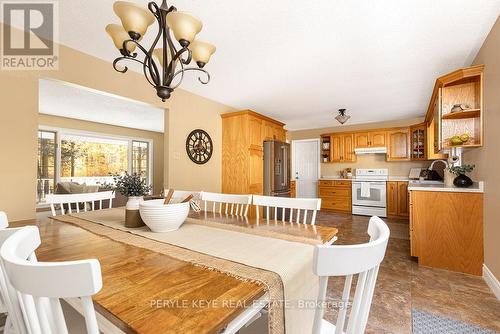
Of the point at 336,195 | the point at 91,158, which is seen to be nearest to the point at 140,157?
the point at 91,158

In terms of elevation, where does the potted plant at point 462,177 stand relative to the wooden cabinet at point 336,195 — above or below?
above

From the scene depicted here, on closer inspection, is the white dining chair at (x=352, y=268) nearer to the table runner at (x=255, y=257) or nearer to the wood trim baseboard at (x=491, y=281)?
the table runner at (x=255, y=257)

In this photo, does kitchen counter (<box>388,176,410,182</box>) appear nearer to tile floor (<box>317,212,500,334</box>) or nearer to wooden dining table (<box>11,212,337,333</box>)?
tile floor (<box>317,212,500,334</box>)

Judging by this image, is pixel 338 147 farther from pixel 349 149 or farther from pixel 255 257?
pixel 255 257

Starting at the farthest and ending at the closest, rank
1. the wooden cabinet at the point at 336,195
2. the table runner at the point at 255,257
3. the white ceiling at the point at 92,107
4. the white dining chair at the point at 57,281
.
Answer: the wooden cabinet at the point at 336,195 < the white ceiling at the point at 92,107 < the table runner at the point at 255,257 < the white dining chair at the point at 57,281

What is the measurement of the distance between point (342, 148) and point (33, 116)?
589cm

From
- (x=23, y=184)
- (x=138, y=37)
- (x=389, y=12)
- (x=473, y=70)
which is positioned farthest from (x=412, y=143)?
(x=23, y=184)

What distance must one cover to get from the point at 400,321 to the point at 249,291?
1.60 m

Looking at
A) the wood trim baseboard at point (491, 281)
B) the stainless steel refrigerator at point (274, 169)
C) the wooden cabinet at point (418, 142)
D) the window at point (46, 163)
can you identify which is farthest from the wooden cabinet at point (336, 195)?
the window at point (46, 163)

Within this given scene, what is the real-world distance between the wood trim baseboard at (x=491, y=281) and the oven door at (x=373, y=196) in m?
3.04

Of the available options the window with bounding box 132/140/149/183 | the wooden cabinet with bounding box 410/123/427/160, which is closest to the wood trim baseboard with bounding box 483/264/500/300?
the wooden cabinet with bounding box 410/123/427/160

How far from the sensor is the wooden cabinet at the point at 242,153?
3885 mm

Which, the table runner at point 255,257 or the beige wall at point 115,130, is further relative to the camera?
the beige wall at point 115,130

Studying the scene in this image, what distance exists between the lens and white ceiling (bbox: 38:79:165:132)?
3738 millimetres
